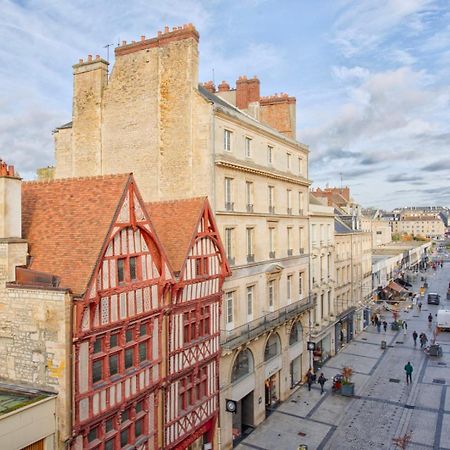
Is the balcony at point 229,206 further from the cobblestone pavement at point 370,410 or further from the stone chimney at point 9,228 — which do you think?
the cobblestone pavement at point 370,410

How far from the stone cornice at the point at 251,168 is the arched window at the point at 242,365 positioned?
947 cm

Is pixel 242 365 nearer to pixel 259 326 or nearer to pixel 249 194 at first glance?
pixel 259 326

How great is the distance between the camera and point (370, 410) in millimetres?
26344

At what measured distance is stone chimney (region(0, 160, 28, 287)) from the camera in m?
13.5

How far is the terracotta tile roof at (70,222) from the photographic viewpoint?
13.2 m

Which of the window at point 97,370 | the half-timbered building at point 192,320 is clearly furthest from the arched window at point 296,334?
the window at point 97,370

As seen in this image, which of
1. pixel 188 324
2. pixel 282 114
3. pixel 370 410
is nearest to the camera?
pixel 188 324

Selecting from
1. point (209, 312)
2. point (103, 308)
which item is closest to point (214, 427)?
point (209, 312)

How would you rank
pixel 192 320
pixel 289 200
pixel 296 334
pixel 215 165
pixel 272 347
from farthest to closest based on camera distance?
1. pixel 296 334
2. pixel 289 200
3. pixel 272 347
4. pixel 215 165
5. pixel 192 320

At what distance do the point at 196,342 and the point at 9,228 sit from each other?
8819 mm

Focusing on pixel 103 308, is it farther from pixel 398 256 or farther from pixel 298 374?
pixel 398 256

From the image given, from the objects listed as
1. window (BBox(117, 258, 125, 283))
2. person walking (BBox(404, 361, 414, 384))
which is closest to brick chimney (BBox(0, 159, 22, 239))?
window (BBox(117, 258, 125, 283))

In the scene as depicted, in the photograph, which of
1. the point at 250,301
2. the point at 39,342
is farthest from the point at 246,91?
the point at 39,342

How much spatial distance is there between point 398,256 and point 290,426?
54823 millimetres
